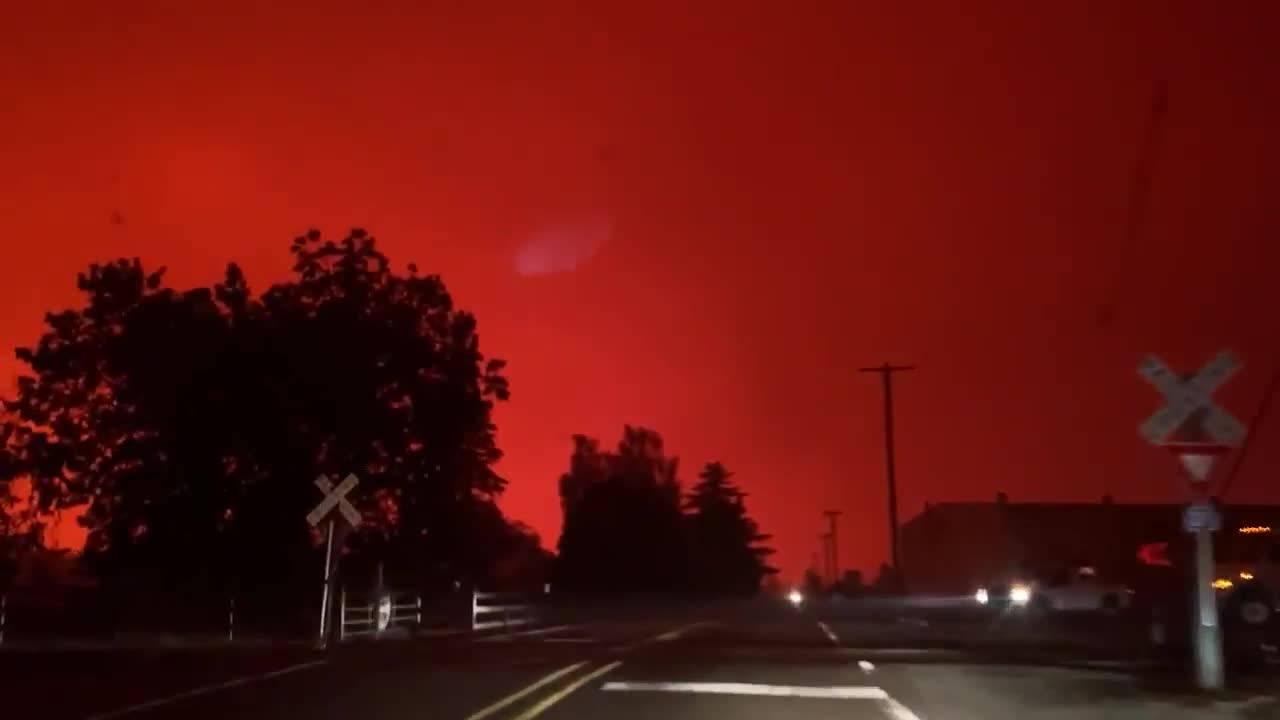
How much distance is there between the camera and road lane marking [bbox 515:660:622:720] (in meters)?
14.6

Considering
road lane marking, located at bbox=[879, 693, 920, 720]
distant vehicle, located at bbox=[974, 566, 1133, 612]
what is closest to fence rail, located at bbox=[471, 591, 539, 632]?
distant vehicle, located at bbox=[974, 566, 1133, 612]

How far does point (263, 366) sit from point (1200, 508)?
3175 centimetres

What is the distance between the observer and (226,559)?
42375 millimetres

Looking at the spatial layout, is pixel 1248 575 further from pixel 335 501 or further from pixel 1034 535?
pixel 1034 535

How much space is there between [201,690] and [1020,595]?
1452 inches

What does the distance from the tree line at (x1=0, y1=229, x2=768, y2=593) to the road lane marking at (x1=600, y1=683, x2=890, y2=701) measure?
2575 cm

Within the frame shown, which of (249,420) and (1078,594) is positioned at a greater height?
(249,420)

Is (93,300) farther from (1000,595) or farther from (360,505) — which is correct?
(1000,595)

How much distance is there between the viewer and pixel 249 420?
141ft

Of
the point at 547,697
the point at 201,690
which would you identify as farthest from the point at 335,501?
the point at 547,697

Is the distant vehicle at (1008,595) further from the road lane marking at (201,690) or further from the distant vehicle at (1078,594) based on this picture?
the road lane marking at (201,690)

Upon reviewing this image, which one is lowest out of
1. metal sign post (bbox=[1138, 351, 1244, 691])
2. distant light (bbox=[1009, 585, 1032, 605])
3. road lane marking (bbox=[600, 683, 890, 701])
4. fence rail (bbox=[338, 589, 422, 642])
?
road lane marking (bbox=[600, 683, 890, 701])

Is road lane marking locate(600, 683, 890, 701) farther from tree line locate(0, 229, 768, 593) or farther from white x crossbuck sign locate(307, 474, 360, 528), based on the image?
tree line locate(0, 229, 768, 593)

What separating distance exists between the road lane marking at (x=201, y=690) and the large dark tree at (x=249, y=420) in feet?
69.8
